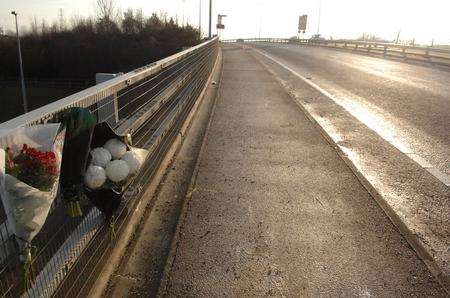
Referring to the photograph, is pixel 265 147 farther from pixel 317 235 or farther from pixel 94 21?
pixel 94 21

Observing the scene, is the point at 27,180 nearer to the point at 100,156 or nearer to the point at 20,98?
the point at 100,156

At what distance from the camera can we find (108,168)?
324 centimetres

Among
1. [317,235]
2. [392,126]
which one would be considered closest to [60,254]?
[317,235]

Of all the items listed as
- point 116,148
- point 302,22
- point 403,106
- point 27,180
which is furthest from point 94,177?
point 302,22

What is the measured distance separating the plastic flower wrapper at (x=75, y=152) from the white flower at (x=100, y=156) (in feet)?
0.53

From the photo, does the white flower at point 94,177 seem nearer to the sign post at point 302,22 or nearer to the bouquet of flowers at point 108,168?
the bouquet of flowers at point 108,168

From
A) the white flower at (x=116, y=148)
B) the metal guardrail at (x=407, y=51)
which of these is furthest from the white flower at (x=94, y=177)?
the metal guardrail at (x=407, y=51)

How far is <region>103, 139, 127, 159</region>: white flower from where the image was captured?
3.31 meters

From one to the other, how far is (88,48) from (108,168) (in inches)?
2834

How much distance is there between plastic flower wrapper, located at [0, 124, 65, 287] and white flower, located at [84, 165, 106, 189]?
0.61 m

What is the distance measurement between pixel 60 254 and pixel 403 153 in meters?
5.82

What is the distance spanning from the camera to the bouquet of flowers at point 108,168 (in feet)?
10.3

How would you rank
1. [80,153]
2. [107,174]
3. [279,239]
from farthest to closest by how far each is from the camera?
[279,239] → [107,174] → [80,153]

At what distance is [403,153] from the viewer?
7.15m
